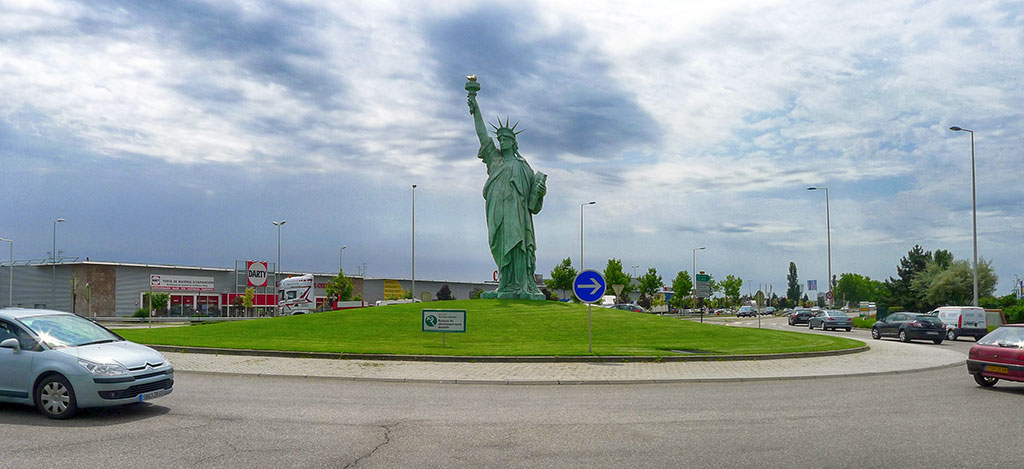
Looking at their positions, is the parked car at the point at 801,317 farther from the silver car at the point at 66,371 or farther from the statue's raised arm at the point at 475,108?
the silver car at the point at 66,371

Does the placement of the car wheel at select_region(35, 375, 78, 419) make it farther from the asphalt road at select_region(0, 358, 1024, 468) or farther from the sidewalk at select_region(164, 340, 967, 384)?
the sidewalk at select_region(164, 340, 967, 384)

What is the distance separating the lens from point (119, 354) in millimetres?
9875

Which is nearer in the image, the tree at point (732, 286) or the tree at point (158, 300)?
the tree at point (158, 300)

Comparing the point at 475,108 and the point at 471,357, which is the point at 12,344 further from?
the point at 475,108

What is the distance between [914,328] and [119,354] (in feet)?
102

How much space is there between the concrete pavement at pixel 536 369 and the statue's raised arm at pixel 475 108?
20.4m

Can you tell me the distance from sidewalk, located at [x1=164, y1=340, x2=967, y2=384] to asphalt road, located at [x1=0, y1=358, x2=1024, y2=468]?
1.26 metres

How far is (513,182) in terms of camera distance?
3612cm

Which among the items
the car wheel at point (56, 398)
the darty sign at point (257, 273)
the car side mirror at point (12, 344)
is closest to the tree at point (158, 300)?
the darty sign at point (257, 273)

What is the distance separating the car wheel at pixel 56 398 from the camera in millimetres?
9359

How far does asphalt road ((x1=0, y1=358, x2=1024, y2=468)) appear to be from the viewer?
745cm

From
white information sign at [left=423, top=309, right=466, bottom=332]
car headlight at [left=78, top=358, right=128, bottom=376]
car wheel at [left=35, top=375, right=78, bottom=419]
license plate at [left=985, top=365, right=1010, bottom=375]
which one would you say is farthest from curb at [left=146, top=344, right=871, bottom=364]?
car wheel at [left=35, top=375, right=78, bottom=419]

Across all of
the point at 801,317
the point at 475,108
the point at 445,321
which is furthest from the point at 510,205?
the point at 801,317

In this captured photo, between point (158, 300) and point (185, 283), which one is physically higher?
point (185, 283)
